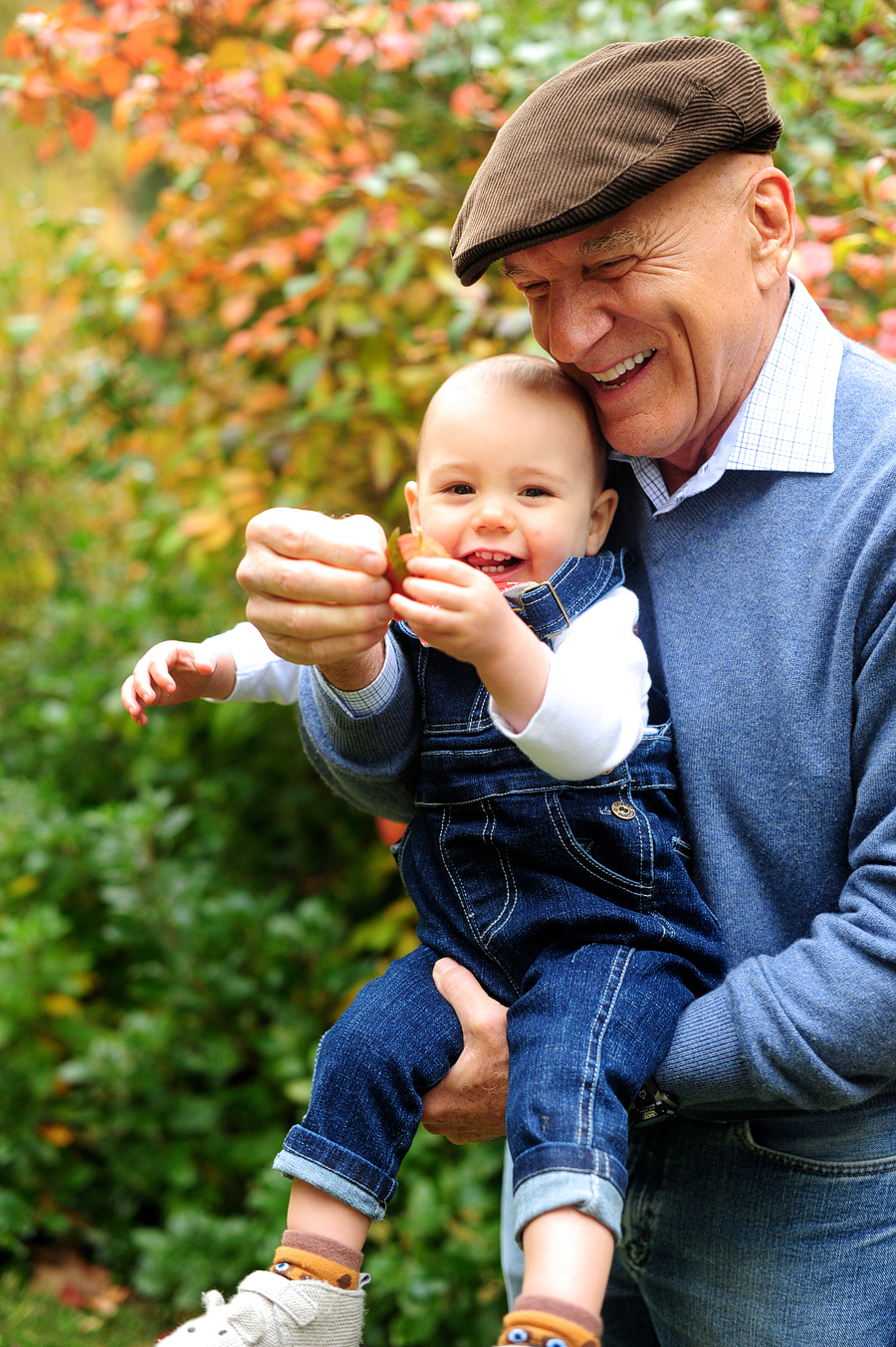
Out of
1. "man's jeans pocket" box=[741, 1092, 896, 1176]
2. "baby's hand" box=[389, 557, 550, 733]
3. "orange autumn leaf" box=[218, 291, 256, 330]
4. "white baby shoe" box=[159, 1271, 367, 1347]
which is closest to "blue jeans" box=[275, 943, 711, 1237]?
"white baby shoe" box=[159, 1271, 367, 1347]

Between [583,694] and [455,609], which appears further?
[583,694]

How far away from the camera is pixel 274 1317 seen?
1.34 m

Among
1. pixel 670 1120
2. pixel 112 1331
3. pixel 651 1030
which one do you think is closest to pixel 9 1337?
pixel 112 1331

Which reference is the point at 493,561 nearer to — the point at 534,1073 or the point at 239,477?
the point at 534,1073

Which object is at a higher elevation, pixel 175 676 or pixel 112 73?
pixel 112 73

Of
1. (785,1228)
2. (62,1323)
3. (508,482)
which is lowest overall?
(62,1323)

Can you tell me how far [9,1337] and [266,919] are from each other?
3.90ft

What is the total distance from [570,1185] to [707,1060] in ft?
0.83

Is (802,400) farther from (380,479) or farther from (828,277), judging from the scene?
(380,479)

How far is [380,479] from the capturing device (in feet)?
8.95

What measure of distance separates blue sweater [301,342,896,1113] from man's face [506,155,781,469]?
0.13 m

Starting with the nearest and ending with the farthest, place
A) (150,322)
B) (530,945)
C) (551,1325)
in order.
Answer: (551,1325) → (530,945) → (150,322)

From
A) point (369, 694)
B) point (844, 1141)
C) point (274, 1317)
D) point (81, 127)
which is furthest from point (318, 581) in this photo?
point (81, 127)

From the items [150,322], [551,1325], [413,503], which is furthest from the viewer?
[150,322]
